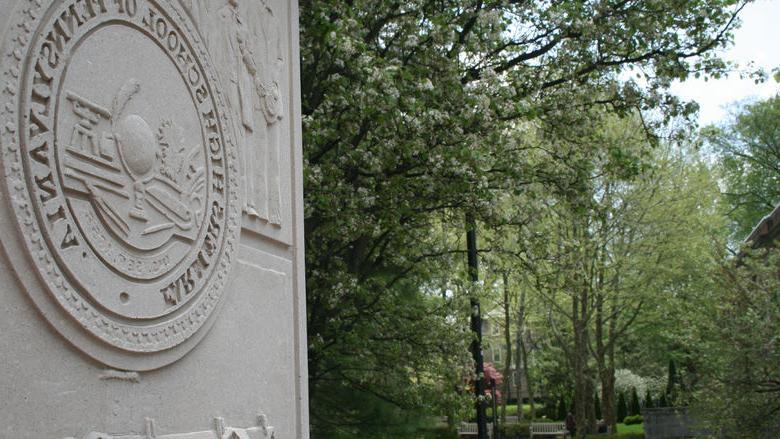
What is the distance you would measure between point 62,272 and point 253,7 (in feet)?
8.47

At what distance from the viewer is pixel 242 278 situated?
496 centimetres

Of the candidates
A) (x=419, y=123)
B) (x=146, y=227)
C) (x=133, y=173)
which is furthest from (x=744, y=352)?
(x=133, y=173)

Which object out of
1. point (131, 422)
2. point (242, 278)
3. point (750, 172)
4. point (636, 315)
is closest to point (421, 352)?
point (242, 278)

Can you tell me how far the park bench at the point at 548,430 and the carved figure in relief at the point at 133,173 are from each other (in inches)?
1185

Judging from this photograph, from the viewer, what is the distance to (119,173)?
391 centimetres

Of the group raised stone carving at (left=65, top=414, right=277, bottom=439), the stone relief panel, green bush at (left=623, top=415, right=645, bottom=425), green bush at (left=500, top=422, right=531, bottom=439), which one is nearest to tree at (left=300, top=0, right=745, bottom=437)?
the stone relief panel

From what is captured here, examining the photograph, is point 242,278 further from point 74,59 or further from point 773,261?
point 773,261

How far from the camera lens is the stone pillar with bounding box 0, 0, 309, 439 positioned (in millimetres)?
3371

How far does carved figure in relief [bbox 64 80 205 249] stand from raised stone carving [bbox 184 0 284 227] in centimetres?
67

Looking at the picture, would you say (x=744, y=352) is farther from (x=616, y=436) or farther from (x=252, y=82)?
(x=252, y=82)

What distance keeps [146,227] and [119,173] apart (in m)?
0.29

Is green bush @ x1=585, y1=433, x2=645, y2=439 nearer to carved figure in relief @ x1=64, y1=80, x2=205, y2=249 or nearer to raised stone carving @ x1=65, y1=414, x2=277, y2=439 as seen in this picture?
raised stone carving @ x1=65, y1=414, x2=277, y2=439

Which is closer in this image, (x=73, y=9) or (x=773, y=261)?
(x=73, y=9)

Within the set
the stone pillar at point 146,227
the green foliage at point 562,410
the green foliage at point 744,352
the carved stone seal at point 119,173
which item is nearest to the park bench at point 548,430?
the green foliage at point 562,410
